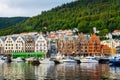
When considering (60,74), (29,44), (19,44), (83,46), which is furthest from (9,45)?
(60,74)

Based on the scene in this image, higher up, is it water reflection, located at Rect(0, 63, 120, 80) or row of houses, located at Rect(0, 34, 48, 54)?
row of houses, located at Rect(0, 34, 48, 54)

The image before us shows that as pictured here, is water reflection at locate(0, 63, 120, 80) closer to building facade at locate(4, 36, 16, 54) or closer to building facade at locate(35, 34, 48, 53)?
building facade at locate(35, 34, 48, 53)

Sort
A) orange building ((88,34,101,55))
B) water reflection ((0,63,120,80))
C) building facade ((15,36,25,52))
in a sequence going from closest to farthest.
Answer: water reflection ((0,63,120,80))
orange building ((88,34,101,55))
building facade ((15,36,25,52))

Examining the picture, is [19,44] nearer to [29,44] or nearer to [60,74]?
[29,44]

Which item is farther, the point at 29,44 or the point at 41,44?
the point at 29,44

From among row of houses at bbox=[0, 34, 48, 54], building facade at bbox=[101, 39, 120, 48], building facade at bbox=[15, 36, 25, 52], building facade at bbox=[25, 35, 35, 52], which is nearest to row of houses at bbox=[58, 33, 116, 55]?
building facade at bbox=[101, 39, 120, 48]

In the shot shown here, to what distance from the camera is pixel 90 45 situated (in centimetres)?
15862

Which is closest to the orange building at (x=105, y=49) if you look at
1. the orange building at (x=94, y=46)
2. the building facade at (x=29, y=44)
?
the orange building at (x=94, y=46)

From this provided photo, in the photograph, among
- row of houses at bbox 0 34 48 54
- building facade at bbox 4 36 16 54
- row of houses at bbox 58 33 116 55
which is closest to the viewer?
row of houses at bbox 58 33 116 55

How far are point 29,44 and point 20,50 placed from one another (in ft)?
15.6

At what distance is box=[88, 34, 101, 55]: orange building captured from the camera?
518ft

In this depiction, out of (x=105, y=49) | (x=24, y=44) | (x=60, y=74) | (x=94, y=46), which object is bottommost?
(x=60, y=74)

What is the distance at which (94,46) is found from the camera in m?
158

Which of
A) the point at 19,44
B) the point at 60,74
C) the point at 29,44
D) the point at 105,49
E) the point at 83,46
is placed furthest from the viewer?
the point at 19,44
